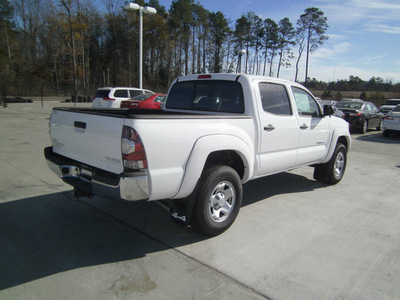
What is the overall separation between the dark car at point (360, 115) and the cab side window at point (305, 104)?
35.0ft

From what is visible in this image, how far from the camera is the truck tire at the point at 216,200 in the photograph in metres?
3.31

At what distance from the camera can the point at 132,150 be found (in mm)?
2699

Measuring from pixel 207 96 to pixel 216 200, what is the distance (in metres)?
1.66

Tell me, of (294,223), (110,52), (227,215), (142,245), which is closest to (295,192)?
(294,223)

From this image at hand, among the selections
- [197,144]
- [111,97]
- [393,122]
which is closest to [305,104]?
[197,144]

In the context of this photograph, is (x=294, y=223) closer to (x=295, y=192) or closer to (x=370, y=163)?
(x=295, y=192)

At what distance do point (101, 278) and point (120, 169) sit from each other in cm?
102

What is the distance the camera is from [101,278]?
275 centimetres

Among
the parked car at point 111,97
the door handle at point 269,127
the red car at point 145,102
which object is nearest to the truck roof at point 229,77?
the door handle at point 269,127

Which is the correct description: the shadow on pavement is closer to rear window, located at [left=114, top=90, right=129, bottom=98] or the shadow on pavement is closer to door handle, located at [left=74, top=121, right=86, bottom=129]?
door handle, located at [left=74, top=121, right=86, bottom=129]

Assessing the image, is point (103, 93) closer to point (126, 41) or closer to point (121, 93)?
point (121, 93)

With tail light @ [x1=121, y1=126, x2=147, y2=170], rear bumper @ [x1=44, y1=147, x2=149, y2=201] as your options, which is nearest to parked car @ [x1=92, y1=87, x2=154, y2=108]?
rear bumper @ [x1=44, y1=147, x2=149, y2=201]

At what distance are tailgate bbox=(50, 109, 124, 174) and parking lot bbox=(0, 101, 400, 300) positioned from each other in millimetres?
967

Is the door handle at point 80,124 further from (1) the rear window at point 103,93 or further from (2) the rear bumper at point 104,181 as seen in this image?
(1) the rear window at point 103,93
